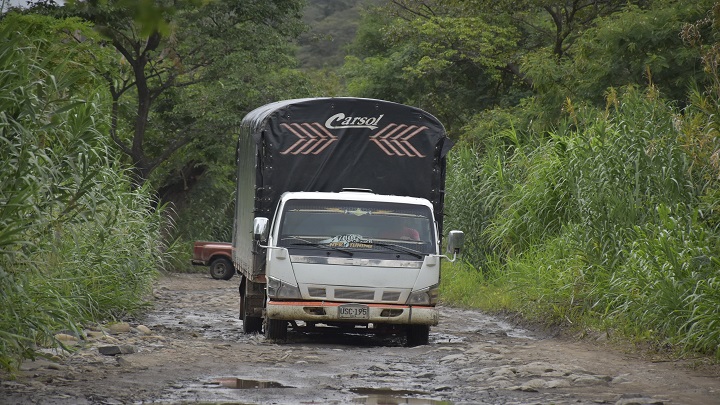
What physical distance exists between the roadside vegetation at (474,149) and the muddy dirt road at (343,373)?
58 centimetres

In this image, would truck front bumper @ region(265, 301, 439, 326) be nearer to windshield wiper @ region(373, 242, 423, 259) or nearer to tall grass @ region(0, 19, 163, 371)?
windshield wiper @ region(373, 242, 423, 259)

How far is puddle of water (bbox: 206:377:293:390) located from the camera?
32.7 ft

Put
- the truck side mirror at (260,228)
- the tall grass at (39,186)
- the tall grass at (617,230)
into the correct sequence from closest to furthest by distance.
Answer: the tall grass at (39,186) < the tall grass at (617,230) < the truck side mirror at (260,228)

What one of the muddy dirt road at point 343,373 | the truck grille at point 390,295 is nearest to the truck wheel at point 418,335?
the muddy dirt road at point 343,373

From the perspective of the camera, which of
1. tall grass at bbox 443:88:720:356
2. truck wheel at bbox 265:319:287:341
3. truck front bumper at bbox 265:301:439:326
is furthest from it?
truck wheel at bbox 265:319:287:341

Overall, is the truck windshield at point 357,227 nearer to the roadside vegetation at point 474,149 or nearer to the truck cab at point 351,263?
the truck cab at point 351,263

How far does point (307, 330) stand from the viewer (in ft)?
53.0

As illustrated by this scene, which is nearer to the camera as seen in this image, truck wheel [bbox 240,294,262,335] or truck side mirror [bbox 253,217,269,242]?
truck side mirror [bbox 253,217,269,242]

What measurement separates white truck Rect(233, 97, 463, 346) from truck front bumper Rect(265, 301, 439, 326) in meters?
0.01

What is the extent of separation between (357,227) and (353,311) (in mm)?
1160

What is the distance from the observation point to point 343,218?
575 inches

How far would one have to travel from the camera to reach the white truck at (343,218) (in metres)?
14.1

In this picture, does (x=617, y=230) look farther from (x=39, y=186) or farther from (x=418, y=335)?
(x=39, y=186)

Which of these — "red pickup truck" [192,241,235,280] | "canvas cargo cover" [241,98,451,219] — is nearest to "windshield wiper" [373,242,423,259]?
"canvas cargo cover" [241,98,451,219]
